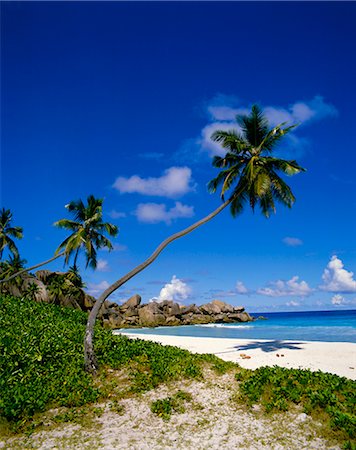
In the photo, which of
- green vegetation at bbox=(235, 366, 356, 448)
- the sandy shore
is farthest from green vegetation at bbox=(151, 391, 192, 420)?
the sandy shore

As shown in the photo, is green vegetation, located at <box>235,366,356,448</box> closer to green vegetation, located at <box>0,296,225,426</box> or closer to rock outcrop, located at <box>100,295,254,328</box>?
green vegetation, located at <box>0,296,225,426</box>

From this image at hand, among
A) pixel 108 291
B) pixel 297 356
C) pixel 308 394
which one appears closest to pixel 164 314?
pixel 297 356

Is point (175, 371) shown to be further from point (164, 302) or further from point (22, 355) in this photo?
point (164, 302)

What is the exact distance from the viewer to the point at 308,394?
859 cm

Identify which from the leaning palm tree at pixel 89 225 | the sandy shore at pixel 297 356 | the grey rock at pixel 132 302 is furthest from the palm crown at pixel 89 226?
the grey rock at pixel 132 302

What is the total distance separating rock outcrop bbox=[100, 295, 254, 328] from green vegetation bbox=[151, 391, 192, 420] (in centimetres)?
4297

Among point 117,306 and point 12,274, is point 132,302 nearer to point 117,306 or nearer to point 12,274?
point 117,306

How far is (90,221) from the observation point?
3078cm

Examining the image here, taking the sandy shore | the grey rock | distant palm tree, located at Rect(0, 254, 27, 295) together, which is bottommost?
the sandy shore

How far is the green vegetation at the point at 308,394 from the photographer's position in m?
7.39

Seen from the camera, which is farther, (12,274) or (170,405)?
(12,274)

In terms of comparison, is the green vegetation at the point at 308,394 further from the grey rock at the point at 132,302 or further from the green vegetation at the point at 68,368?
the grey rock at the point at 132,302

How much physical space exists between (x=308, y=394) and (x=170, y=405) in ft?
11.5

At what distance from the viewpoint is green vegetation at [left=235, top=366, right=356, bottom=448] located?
291 inches
